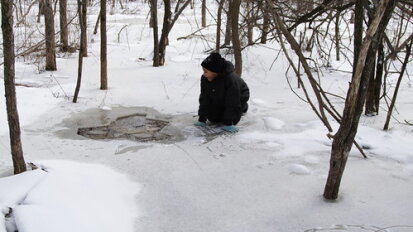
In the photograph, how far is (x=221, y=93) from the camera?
4.51 metres

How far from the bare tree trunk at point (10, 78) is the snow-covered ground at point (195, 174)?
6.7 inches

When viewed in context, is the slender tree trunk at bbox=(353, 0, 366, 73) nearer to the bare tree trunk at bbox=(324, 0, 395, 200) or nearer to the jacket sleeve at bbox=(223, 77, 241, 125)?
the bare tree trunk at bbox=(324, 0, 395, 200)

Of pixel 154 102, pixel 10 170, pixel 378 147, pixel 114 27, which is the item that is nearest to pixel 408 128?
pixel 378 147

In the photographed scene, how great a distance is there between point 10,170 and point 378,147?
3.34m

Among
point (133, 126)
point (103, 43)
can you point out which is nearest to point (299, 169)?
point (133, 126)

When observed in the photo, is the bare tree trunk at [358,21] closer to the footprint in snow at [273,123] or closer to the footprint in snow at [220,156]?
the footprint in snow at [220,156]

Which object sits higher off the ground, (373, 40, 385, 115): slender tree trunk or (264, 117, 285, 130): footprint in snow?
(373, 40, 385, 115): slender tree trunk

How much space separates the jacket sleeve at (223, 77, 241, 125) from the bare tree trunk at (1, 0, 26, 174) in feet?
7.18

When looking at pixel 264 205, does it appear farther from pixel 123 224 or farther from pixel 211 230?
pixel 123 224

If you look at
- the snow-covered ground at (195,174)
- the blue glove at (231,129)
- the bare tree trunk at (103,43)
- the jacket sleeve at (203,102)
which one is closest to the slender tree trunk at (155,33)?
the bare tree trunk at (103,43)

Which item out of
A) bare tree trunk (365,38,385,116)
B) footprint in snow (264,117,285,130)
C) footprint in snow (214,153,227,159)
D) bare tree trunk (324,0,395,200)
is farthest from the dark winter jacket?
bare tree trunk (324,0,395,200)

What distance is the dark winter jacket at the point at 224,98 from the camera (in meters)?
4.40

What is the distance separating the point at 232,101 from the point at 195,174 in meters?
1.26

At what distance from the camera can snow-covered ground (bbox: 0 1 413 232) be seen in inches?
103
